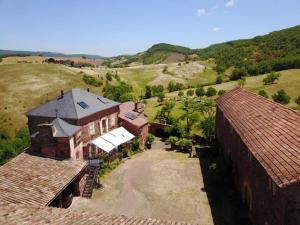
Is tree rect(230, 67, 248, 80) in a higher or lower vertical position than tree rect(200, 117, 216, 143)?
higher

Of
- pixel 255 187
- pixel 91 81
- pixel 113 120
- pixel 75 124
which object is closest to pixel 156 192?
pixel 255 187

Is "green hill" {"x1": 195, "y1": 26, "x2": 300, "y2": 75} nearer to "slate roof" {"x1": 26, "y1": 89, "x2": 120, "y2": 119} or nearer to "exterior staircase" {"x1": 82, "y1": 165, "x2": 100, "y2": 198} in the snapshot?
"slate roof" {"x1": 26, "y1": 89, "x2": 120, "y2": 119}

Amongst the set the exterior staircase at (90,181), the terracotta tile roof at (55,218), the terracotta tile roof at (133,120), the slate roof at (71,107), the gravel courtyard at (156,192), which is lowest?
the gravel courtyard at (156,192)

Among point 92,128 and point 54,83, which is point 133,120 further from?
point 54,83

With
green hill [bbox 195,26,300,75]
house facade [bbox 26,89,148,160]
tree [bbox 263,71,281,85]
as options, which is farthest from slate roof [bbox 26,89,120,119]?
green hill [bbox 195,26,300,75]

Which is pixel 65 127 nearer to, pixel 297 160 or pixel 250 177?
pixel 250 177

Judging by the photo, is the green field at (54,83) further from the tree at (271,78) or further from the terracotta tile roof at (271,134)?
the terracotta tile roof at (271,134)

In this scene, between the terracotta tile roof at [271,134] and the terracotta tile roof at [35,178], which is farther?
the terracotta tile roof at [35,178]

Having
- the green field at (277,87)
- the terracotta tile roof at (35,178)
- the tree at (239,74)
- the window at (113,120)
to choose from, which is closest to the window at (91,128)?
the window at (113,120)
